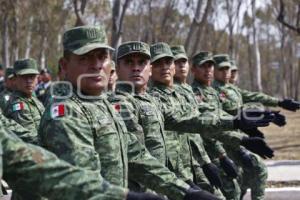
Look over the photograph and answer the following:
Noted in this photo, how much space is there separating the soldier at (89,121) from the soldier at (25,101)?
2.97 m

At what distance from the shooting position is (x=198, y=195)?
237cm

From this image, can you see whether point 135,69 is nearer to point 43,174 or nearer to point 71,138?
point 71,138

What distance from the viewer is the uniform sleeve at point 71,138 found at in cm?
231

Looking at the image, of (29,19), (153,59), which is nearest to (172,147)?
(153,59)

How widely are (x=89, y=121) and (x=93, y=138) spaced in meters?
0.08

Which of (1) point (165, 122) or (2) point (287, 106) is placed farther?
(2) point (287, 106)

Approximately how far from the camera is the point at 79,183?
1.72m

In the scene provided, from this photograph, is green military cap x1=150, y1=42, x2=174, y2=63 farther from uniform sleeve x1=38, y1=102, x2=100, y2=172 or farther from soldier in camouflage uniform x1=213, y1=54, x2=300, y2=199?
soldier in camouflage uniform x1=213, y1=54, x2=300, y2=199

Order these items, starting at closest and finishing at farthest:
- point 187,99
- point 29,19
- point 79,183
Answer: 1. point 79,183
2. point 187,99
3. point 29,19

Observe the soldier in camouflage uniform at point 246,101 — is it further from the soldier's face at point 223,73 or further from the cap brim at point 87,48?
the cap brim at point 87,48

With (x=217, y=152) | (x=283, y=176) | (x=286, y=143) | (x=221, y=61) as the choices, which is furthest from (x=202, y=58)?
(x=286, y=143)

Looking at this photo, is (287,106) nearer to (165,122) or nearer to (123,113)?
(165,122)

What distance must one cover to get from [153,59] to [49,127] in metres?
2.05

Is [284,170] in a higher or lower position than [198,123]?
lower
